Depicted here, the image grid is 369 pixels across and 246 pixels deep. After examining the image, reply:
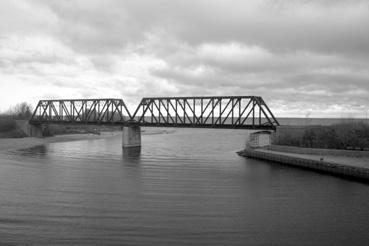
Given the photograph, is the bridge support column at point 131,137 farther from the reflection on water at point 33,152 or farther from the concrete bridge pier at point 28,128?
the concrete bridge pier at point 28,128

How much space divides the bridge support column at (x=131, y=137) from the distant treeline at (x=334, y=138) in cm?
3901

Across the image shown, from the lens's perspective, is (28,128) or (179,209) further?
(28,128)

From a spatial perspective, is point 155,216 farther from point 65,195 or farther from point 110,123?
point 110,123

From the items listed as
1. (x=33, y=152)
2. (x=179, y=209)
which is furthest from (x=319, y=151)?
(x=33, y=152)

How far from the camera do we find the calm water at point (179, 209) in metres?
18.2

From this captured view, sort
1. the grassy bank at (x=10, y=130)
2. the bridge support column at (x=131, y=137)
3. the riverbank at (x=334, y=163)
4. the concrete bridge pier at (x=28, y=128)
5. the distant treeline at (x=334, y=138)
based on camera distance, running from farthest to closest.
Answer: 1. the concrete bridge pier at (x=28, y=128)
2. the grassy bank at (x=10, y=130)
3. the bridge support column at (x=131, y=137)
4. the distant treeline at (x=334, y=138)
5. the riverbank at (x=334, y=163)

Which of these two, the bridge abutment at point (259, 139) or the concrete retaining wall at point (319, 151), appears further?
the bridge abutment at point (259, 139)

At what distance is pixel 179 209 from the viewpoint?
2358cm

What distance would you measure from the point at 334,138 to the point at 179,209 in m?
42.4

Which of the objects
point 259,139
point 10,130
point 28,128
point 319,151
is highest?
point 28,128

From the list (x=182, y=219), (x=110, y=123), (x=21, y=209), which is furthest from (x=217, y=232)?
(x=110, y=123)

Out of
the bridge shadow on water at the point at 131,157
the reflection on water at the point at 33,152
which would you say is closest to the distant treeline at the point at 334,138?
the bridge shadow on water at the point at 131,157

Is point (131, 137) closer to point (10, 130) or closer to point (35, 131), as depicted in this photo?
point (35, 131)

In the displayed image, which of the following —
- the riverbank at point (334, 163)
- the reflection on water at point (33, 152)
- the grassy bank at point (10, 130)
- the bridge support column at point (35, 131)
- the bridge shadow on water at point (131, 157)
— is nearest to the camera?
the riverbank at point (334, 163)
